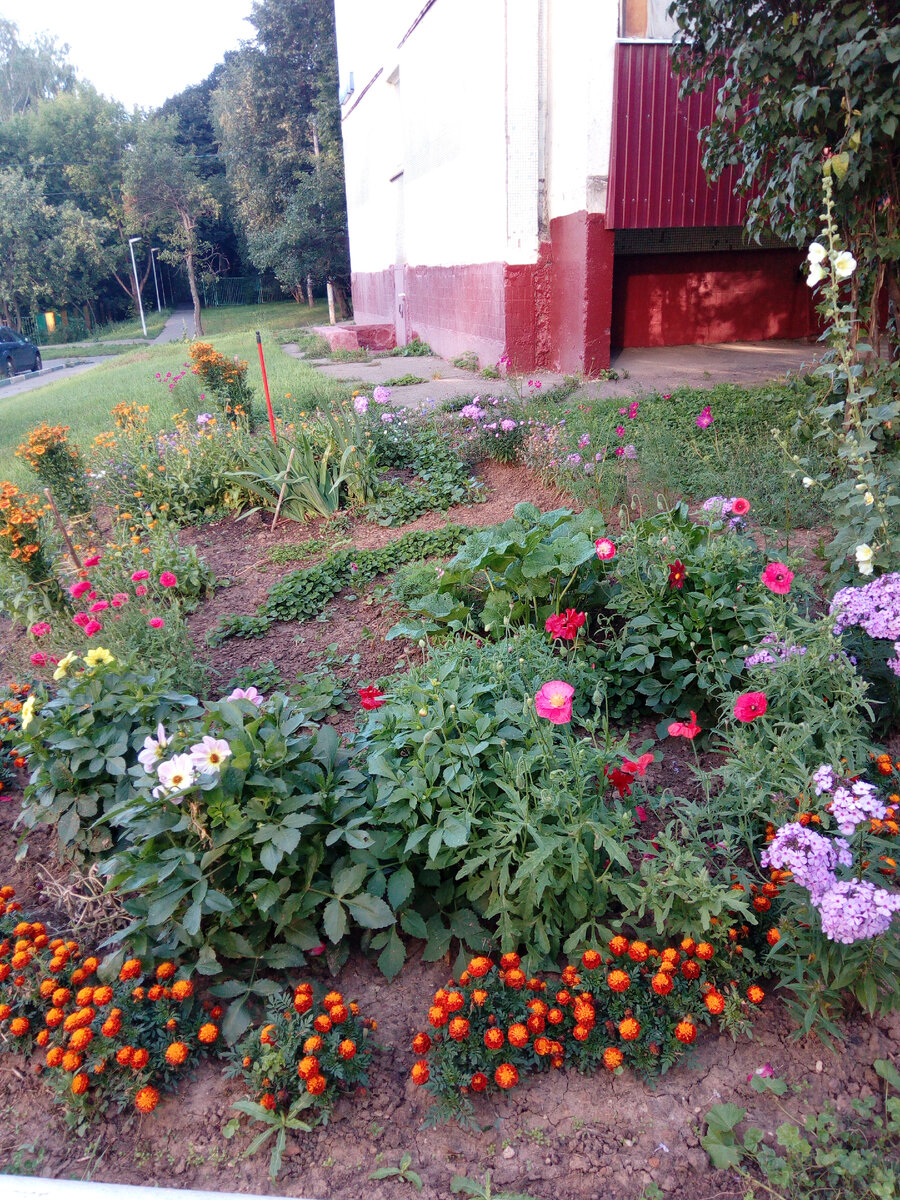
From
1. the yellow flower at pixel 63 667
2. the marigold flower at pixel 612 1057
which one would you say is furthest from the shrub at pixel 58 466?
the marigold flower at pixel 612 1057

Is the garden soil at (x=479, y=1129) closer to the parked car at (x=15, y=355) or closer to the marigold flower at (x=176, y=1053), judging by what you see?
the marigold flower at (x=176, y=1053)

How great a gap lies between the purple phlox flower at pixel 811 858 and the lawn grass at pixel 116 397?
5849mm

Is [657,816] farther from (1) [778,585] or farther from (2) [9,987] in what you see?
(2) [9,987]

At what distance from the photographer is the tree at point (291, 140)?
24.9 m

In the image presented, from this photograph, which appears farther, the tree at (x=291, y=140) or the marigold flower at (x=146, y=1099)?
the tree at (x=291, y=140)

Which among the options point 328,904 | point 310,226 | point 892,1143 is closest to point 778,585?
point 892,1143

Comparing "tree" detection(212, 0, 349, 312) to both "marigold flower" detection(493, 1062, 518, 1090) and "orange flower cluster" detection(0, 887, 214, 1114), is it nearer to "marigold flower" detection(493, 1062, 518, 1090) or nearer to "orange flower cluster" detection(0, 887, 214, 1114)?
"orange flower cluster" detection(0, 887, 214, 1114)

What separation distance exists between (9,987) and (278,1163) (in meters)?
0.87

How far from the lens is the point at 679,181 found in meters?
7.89

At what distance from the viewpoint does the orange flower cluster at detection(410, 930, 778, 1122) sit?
1678 mm

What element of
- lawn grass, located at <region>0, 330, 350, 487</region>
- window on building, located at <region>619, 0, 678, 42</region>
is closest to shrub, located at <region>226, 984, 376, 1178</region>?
lawn grass, located at <region>0, 330, 350, 487</region>

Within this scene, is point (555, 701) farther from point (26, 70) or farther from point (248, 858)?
point (26, 70)

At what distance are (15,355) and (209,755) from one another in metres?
23.5

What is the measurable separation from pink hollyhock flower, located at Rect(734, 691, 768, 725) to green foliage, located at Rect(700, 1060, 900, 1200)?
74 centimetres
